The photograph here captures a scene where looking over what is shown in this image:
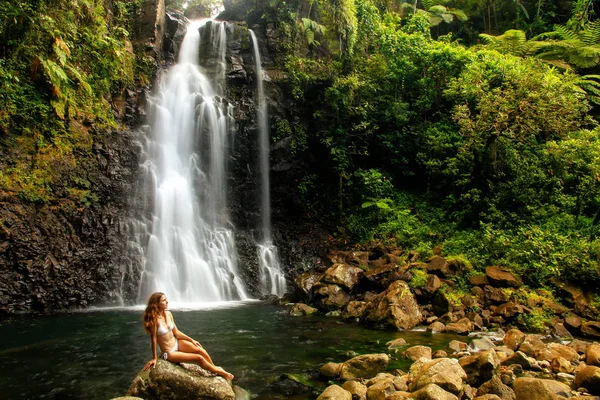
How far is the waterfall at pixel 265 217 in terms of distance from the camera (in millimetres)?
16453

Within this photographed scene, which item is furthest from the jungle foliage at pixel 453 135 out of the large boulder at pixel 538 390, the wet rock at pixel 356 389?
the wet rock at pixel 356 389

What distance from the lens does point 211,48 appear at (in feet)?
69.3

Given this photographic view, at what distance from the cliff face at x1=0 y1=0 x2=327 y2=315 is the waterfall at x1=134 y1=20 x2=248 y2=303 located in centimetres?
54

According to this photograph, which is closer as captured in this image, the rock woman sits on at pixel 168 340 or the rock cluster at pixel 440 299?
the rock woman sits on at pixel 168 340

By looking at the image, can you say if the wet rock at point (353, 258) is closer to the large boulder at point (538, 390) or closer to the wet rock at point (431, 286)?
the wet rock at point (431, 286)

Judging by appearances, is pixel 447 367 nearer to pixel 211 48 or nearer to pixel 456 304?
pixel 456 304

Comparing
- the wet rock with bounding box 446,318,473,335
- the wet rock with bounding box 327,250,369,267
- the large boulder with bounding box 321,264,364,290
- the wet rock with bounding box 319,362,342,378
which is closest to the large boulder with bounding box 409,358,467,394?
the wet rock with bounding box 319,362,342,378

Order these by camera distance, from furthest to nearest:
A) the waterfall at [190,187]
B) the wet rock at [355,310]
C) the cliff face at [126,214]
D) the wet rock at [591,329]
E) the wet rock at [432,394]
→ the waterfall at [190,187], the cliff face at [126,214], the wet rock at [355,310], the wet rock at [591,329], the wet rock at [432,394]

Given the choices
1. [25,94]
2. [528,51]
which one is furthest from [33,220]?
[528,51]

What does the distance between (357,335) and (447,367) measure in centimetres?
418

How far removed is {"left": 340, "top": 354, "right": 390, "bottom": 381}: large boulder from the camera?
6.46 m

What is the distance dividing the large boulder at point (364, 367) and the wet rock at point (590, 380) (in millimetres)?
2789

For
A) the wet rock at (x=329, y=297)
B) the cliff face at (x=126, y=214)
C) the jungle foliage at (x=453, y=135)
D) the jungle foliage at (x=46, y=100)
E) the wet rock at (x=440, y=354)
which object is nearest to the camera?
the wet rock at (x=440, y=354)

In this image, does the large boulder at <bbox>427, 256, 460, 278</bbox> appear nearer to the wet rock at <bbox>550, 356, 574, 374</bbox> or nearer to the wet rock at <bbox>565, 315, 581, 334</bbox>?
the wet rock at <bbox>565, 315, 581, 334</bbox>
